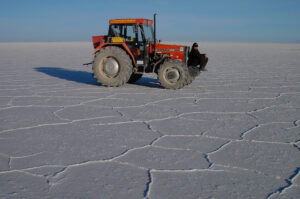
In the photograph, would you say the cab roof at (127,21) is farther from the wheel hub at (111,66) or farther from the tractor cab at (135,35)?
the wheel hub at (111,66)

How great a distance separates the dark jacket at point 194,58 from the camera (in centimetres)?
686

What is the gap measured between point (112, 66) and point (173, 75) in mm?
1348

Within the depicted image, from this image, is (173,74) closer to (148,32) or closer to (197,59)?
(197,59)

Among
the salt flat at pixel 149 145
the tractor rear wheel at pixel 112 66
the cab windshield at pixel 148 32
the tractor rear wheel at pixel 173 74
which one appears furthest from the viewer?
the cab windshield at pixel 148 32

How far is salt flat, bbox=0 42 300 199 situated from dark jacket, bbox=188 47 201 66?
1119 mm

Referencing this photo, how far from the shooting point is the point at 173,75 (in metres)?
6.55

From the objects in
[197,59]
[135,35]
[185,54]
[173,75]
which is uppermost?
Answer: [135,35]

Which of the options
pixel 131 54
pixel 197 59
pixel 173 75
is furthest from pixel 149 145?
pixel 197 59

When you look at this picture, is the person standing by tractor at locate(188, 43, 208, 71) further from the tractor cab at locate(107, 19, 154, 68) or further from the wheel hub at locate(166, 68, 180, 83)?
the tractor cab at locate(107, 19, 154, 68)

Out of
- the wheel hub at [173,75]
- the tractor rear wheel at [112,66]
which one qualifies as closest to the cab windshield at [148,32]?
the tractor rear wheel at [112,66]

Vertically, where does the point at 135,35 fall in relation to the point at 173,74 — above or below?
above

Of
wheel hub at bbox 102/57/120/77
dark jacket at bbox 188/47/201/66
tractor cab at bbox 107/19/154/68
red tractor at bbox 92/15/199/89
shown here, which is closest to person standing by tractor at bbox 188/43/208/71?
dark jacket at bbox 188/47/201/66

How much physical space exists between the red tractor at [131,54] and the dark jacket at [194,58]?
0.12m

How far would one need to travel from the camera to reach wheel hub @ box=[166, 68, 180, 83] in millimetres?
6531
